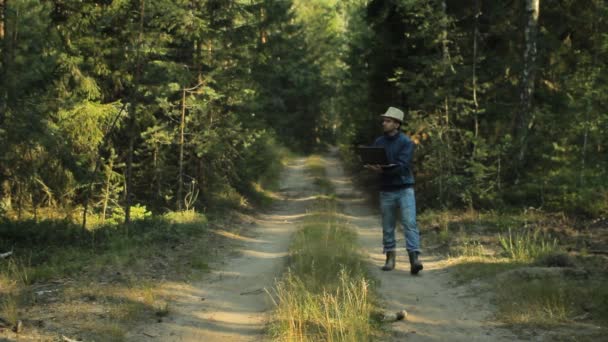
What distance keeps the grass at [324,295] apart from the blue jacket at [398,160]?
1370mm

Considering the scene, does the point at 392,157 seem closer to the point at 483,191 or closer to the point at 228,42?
the point at 483,191

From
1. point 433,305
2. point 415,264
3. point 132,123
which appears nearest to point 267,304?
point 433,305

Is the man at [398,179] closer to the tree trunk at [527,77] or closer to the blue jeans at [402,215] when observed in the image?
the blue jeans at [402,215]

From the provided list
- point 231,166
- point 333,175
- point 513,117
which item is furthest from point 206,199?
point 333,175

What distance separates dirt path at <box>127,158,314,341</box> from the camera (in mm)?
6051

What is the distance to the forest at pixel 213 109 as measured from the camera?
1217cm

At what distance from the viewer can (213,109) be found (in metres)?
16.9

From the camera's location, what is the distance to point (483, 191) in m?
14.6

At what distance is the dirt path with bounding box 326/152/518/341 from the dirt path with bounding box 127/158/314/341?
1.58 m

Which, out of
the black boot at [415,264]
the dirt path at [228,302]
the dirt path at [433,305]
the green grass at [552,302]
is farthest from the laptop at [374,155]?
the green grass at [552,302]

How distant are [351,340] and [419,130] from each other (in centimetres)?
1161

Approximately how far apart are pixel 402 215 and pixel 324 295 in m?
3.01

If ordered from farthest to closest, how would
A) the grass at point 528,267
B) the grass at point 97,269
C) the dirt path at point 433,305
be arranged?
1. the grass at point 97,269
2. the grass at point 528,267
3. the dirt path at point 433,305

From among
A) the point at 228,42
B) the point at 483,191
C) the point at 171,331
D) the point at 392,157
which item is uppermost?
the point at 228,42
